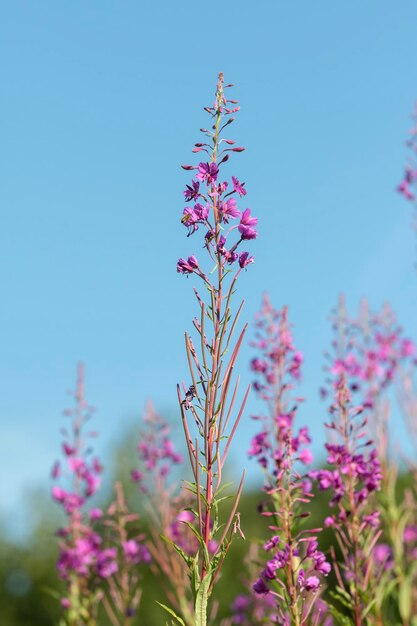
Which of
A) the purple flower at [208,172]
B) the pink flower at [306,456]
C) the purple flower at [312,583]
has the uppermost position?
the purple flower at [208,172]

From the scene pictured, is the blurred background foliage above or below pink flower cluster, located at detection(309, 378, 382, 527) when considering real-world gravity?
below

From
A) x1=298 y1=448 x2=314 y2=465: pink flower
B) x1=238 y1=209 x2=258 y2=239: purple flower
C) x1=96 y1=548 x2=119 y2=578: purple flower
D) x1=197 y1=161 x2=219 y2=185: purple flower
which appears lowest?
x1=96 y1=548 x2=119 y2=578: purple flower

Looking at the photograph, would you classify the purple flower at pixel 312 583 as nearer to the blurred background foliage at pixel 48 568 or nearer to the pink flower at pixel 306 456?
the pink flower at pixel 306 456

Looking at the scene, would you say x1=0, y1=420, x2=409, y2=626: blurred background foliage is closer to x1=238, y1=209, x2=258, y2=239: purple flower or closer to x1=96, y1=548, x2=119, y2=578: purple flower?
x1=96, y1=548, x2=119, y2=578: purple flower

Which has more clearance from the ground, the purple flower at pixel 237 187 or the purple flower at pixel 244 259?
the purple flower at pixel 237 187

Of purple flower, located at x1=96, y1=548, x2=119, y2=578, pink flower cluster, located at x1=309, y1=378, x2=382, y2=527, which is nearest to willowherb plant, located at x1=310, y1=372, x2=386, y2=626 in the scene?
pink flower cluster, located at x1=309, y1=378, x2=382, y2=527

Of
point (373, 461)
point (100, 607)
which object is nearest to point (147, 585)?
point (100, 607)

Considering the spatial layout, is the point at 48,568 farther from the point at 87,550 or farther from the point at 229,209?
the point at 229,209

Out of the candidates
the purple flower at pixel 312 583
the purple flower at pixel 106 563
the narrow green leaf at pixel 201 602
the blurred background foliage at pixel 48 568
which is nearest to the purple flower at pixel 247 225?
the narrow green leaf at pixel 201 602

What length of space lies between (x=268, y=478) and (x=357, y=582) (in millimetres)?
763

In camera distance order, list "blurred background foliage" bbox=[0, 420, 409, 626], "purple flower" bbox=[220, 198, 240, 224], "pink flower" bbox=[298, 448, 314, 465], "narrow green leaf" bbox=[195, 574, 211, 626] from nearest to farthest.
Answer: "narrow green leaf" bbox=[195, 574, 211, 626] → "purple flower" bbox=[220, 198, 240, 224] → "pink flower" bbox=[298, 448, 314, 465] → "blurred background foliage" bbox=[0, 420, 409, 626]

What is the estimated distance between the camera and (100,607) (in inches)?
603

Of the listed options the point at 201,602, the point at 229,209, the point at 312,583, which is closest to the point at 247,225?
the point at 229,209

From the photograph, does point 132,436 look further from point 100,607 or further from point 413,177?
point 413,177
